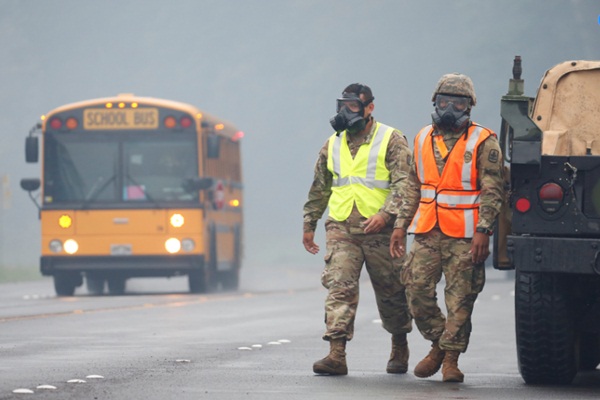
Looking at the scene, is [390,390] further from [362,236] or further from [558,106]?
[558,106]

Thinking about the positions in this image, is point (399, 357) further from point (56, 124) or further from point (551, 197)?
point (56, 124)

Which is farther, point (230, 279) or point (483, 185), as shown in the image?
point (230, 279)

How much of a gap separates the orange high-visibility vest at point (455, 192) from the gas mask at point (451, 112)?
115 millimetres

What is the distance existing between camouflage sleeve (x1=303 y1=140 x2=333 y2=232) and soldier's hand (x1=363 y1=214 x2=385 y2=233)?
18.4 inches

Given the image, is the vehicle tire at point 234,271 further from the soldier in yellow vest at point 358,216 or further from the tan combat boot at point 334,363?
the tan combat boot at point 334,363

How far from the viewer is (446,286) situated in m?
11.0

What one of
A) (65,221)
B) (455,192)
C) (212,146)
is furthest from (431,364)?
(212,146)

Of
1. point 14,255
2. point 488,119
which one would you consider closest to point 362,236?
point 14,255

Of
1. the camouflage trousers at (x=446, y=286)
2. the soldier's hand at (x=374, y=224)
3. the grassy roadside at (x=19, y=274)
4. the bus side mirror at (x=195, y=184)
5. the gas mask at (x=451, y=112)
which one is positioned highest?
the gas mask at (x=451, y=112)

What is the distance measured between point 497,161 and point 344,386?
5.49 ft

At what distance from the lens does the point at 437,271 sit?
11.0m

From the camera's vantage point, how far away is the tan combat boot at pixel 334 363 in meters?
11.2

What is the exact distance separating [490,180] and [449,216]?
13.6 inches

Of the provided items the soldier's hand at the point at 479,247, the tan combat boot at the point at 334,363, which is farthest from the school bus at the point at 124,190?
the soldier's hand at the point at 479,247
